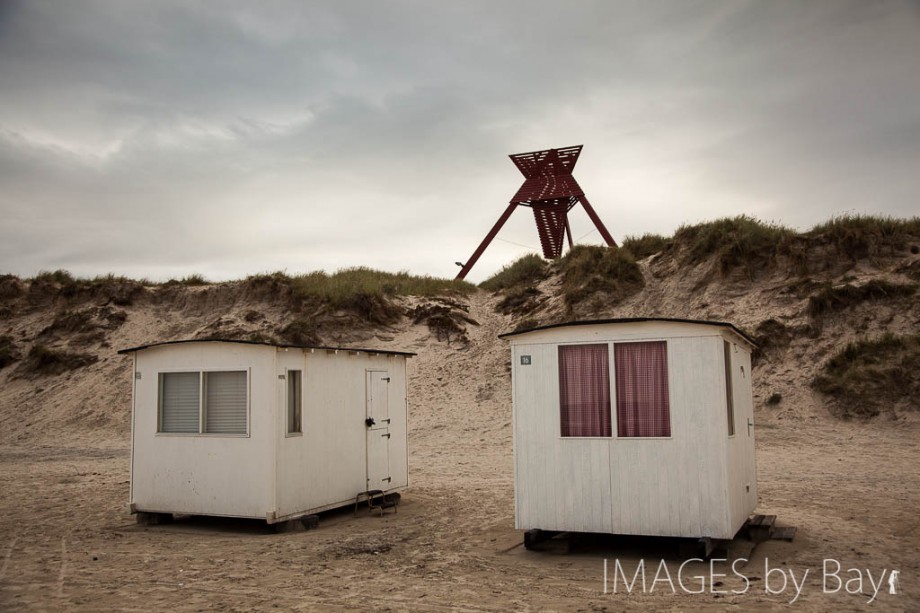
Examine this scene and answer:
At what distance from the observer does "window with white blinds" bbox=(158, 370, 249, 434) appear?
12094 millimetres

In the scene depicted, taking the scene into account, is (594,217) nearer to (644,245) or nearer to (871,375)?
(644,245)

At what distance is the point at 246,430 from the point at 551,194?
76.2 ft

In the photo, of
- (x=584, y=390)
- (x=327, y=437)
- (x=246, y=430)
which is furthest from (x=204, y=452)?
(x=584, y=390)

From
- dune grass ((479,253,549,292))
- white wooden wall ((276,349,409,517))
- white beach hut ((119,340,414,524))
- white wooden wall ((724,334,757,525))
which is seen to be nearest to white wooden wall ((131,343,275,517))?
white beach hut ((119,340,414,524))

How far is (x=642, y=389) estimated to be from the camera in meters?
9.43

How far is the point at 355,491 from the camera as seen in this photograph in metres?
13.4

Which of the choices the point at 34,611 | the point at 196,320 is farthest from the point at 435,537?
the point at 196,320

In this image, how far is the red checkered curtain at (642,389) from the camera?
9344 mm

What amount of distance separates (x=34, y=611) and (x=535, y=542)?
223 inches

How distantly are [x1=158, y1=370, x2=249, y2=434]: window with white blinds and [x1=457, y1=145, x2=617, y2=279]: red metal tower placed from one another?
22598 millimetres

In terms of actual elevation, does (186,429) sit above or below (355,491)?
above

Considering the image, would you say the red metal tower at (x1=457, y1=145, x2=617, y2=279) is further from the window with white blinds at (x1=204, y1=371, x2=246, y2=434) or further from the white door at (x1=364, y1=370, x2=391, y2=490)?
the window with white blinds at (x1=204, y1=371, x2=246, y2=434)

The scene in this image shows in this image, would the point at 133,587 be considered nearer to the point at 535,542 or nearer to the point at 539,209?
the point at 535,542

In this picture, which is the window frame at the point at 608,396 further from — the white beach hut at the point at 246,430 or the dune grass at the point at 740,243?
the dune grass at the point at 740,243
